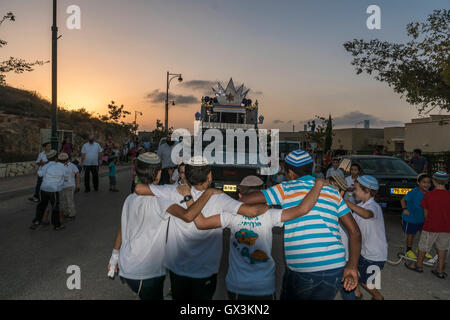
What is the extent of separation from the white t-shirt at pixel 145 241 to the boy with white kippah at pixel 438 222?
428cm

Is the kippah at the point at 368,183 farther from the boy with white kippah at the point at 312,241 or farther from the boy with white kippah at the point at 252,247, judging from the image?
the boy with white kippah at the point at 252,247

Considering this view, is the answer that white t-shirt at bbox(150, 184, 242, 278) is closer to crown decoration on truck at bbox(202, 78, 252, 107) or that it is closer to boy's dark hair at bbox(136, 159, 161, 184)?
boy's dark hair at bbox(136, 159, 161, 184)

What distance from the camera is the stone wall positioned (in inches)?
646

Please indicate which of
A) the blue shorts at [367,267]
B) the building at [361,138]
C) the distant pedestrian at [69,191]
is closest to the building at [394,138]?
the building at [361,138]

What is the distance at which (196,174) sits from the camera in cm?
278

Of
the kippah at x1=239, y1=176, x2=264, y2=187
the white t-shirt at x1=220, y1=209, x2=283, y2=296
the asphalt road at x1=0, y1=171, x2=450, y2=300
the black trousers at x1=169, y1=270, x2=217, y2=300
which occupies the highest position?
the kippah at x1=239, y1=176, x2=264, y2=187

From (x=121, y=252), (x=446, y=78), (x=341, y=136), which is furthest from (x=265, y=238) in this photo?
(x=341, y=136)

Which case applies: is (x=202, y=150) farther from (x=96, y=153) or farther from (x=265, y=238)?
(x=265, y=238)

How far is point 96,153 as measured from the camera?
13.3 metres

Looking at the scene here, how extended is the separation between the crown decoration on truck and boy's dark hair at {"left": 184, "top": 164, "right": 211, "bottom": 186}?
12.7 metres

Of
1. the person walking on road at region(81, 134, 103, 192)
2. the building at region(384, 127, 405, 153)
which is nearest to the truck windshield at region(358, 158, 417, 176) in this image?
the person walking on road at region(81, 134, 103, 192)

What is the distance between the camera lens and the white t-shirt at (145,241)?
9.14 feet

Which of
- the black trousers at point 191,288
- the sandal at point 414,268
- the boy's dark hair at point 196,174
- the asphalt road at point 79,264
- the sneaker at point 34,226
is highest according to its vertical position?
the boy's dark hair at point 196,174
